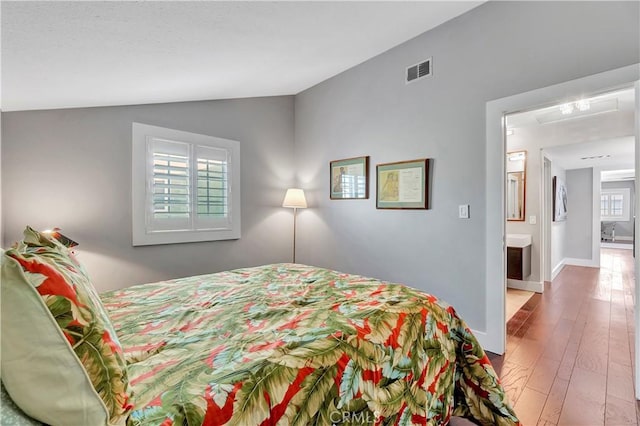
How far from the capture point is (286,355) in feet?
3.14

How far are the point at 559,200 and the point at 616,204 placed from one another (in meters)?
7.33

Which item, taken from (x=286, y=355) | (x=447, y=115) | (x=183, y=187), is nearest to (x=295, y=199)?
(x=183, y=187)

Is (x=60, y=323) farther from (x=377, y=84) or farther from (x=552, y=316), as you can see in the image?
(x=552, y=316)

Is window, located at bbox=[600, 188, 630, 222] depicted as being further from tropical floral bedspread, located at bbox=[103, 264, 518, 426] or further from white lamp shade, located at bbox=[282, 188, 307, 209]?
tropical floral bedspread, located at bbox=[103, 264, 518, 426]

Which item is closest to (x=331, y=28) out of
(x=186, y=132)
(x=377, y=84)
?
(x=377, y=84)

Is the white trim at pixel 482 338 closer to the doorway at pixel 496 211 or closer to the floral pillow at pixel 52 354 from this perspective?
the doorway at pixel 496 211

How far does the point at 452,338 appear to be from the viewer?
150cm

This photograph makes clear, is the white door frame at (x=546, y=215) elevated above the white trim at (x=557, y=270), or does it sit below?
above

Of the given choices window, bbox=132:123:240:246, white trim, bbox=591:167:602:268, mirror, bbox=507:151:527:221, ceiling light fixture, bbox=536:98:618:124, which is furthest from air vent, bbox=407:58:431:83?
white trim, bbox=591:167:602:268

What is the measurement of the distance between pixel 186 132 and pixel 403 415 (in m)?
3.17

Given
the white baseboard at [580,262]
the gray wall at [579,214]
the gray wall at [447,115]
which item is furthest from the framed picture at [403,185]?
the gray wall at [579,214]

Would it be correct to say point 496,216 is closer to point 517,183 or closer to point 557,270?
point 517,183

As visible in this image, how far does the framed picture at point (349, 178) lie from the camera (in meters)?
3.41

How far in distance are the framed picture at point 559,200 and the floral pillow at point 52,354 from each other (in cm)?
651
